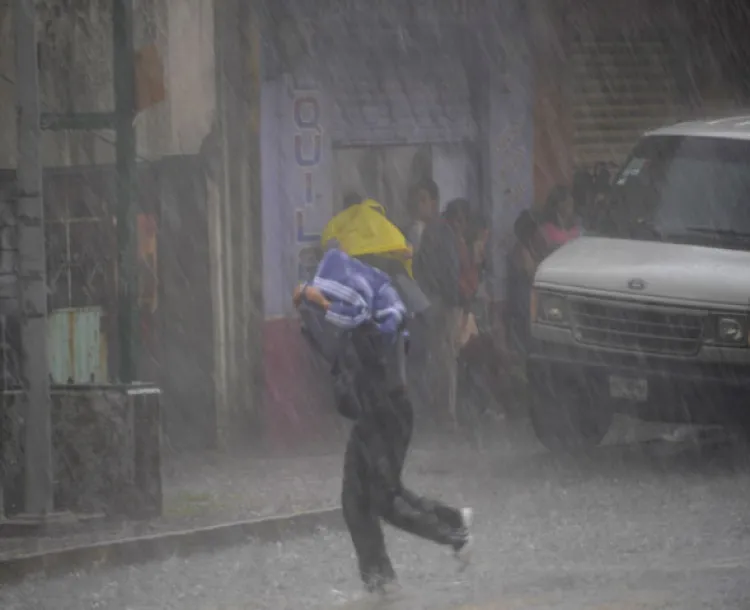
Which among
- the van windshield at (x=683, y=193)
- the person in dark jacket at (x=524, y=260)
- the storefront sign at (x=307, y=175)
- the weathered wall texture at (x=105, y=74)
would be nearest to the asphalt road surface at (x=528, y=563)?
the van windshield at (x=683, y=193)

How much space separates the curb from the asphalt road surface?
0.26 ft

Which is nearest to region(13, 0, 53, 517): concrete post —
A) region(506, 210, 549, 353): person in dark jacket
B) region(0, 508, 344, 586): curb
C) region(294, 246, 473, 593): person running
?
region(0, 508, 344, 586): curb

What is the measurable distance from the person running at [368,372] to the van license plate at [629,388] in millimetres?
3958

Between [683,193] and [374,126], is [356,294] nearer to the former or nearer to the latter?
[683,193]

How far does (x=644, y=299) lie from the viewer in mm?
12742

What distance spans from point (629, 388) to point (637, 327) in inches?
15.3

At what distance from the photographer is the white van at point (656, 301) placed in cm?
1255

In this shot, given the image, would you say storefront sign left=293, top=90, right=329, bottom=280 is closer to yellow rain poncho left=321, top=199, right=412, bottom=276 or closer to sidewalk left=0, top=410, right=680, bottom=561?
sidewalk left=0, top=410, right=680, bottom=561

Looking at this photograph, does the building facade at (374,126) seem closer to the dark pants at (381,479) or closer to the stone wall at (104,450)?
the stone wall at (104,450)

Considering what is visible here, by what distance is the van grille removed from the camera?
41.5 feet

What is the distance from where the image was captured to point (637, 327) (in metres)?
12.9

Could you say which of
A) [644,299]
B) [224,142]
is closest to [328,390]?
[224,142]

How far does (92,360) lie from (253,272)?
A: 4.91ft

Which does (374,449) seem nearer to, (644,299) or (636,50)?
(644,299)
